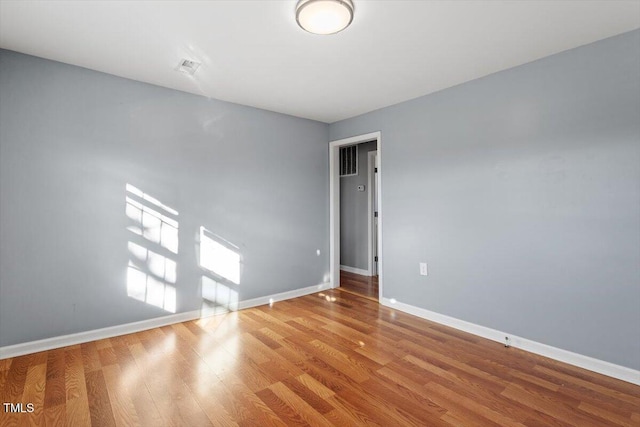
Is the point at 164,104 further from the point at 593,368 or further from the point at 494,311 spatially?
the point at 593,368

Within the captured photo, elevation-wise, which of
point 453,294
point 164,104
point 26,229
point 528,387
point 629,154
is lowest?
point 528,387

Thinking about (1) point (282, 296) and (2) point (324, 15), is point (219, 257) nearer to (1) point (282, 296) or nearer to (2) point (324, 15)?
(1) point (282, 296)

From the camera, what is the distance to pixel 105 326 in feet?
9.12

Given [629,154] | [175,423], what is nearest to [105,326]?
[175,423]

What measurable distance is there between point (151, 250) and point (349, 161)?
364 cm

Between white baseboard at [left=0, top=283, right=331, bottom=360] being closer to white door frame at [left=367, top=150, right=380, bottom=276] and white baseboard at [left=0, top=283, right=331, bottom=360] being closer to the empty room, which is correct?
the empty room

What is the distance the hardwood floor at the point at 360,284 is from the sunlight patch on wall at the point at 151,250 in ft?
7.94

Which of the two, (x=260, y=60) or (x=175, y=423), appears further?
(x=260, y=60)

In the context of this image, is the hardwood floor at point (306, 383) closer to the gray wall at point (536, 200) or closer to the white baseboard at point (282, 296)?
the gray wall at point (536, 200)

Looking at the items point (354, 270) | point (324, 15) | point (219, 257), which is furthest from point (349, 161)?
point (324, 15)

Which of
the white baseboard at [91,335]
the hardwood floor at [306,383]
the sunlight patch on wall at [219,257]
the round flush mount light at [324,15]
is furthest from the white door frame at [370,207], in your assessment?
the round flush mount light at [324,15]

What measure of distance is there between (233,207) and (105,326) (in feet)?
5.49

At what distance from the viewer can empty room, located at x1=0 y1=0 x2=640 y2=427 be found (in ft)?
6.31

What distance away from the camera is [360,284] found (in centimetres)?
477
